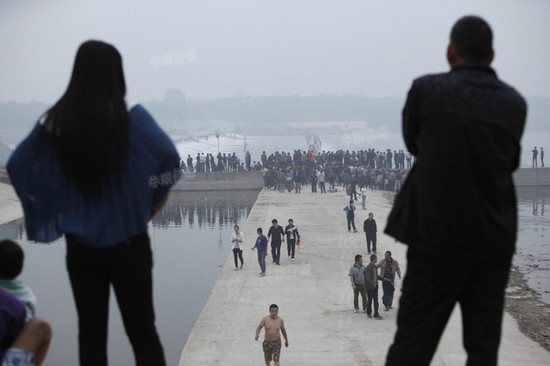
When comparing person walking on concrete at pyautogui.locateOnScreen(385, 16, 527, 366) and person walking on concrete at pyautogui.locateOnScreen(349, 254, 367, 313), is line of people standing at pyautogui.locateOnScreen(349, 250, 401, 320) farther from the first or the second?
person walking on concrete at pyautogui.locateOnScreen(385, 16, 527, 366)

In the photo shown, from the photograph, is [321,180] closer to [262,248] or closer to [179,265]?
[179,265]

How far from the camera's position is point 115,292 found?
2402mm

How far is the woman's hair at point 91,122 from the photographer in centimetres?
239

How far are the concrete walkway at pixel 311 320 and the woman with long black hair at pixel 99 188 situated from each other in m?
8.12

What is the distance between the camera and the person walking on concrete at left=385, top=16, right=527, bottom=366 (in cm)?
218

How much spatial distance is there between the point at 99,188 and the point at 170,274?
73.1 feet

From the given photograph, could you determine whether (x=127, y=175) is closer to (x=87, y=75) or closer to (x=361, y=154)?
(x=87, y=75)

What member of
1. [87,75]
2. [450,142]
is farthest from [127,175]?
[450,142]

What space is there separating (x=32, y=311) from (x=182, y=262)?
78.6ft

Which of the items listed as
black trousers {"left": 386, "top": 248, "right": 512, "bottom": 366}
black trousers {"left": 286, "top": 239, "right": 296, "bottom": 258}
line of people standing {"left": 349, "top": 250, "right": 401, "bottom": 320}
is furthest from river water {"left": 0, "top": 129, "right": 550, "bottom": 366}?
black trousers {"left": 386, "top": 248, "right": 512, "bottom": 366}

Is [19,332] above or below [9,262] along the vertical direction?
below

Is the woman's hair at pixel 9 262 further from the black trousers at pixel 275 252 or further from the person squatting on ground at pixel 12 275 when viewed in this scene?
the black trousers at pixel 275 252

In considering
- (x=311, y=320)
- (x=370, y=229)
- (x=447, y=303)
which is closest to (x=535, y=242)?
(x=370, y=229)

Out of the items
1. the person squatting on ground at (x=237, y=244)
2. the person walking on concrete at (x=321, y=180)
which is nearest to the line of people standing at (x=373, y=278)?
the person squatting on ground at (x=237, y=244)
